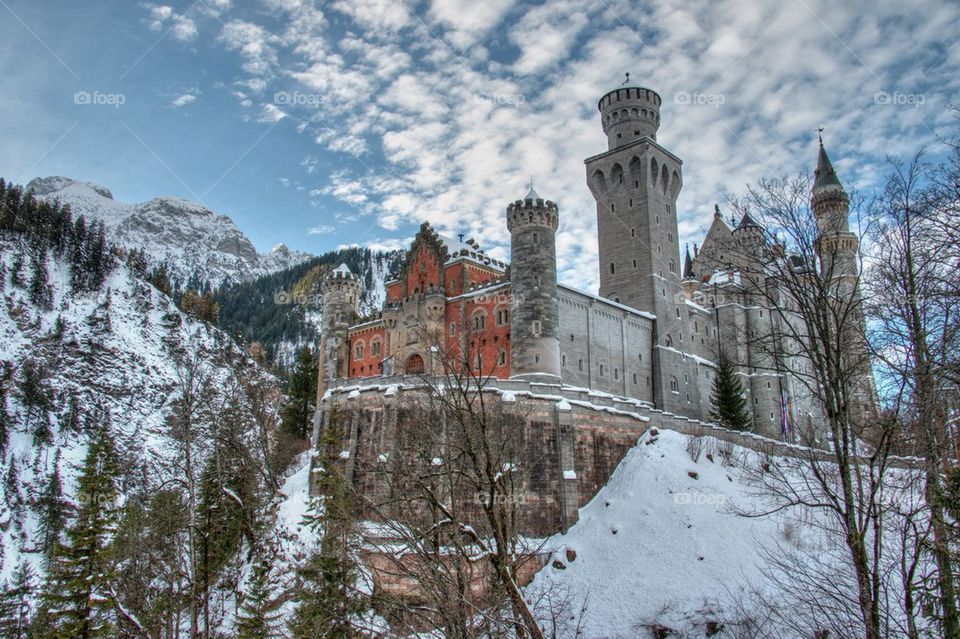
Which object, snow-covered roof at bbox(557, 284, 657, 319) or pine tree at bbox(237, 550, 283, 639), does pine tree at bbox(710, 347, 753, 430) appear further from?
pine tree at bbox(237, 550, 283, 639)

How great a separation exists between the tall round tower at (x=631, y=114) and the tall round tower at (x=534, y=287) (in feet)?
53.3

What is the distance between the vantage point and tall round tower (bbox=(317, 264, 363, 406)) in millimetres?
54625

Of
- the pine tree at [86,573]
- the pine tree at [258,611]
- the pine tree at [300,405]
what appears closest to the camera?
the pine tree at [258,611]

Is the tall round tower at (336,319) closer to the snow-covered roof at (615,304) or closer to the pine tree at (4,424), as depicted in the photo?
the snow-covered roof at (615,304)

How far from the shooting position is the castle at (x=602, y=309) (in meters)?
41.9

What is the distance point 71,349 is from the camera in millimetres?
98125

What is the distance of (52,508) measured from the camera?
219 ft

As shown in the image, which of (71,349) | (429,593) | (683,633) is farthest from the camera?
(71,349)

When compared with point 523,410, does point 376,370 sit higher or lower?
higher

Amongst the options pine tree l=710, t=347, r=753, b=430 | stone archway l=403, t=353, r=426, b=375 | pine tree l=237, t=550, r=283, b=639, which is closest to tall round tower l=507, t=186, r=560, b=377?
stone archway l=403, t=353, r=426, b=375

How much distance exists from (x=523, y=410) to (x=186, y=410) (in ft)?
53.3

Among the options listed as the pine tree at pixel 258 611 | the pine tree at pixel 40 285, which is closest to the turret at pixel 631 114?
the pine tree at pixel 258 611

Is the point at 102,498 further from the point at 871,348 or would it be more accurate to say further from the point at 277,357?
the point at 277,357

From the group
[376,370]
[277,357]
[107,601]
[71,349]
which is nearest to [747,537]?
[107,601]
